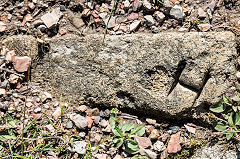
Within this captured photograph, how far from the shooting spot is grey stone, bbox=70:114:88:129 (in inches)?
125

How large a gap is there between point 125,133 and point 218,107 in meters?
1.08

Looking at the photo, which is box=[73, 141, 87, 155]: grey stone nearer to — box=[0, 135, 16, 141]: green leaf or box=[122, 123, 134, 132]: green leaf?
box=[122, 123, 134, 132]: green leaf

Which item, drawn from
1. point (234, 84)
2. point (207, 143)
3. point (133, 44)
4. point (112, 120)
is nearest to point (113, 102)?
point (112, 120)

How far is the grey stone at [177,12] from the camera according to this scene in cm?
318

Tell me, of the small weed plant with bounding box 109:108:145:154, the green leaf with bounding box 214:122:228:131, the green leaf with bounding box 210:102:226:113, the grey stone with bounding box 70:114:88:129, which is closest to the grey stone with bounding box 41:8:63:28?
the grey stone with bounding box 70:114:88:129

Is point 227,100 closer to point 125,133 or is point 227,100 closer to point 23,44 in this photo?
point 125,133

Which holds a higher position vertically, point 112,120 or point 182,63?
point 182,63

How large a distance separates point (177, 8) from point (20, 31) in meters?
1.92

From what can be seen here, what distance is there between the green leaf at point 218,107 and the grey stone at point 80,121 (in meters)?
1.44

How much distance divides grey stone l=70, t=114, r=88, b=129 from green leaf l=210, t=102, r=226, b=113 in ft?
4.73

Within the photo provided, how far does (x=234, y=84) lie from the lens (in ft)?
9.84

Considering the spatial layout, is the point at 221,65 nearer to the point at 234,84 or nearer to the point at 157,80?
the point at 234,84

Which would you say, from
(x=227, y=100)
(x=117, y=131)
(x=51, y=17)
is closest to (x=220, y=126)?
(x=227, y=100)

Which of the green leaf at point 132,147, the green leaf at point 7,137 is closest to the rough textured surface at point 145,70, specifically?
the green leaf at point 132,147
